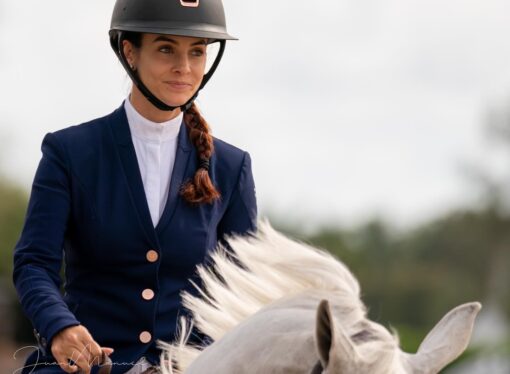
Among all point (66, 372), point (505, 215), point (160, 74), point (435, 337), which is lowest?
point (505, 215)

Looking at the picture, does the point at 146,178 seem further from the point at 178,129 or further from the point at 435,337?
the point at 435,337

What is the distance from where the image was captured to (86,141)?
550 cm

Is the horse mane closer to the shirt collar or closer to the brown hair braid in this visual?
the brown hair braid

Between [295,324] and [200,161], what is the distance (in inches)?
69.2

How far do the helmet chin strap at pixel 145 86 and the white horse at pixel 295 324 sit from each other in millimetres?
1087

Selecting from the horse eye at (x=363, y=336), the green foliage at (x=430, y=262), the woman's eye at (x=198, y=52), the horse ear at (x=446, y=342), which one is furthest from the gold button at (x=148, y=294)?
the green foliage at (x=430, y=262)

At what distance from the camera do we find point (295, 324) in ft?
13.0

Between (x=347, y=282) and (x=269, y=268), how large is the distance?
308 millimetres

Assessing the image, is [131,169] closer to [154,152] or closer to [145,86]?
[154,152]

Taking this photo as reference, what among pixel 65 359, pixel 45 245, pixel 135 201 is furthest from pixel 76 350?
pixel 135 201

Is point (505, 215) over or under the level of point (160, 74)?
under

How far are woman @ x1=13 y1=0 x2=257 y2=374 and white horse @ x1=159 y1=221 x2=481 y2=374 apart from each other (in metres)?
0.71

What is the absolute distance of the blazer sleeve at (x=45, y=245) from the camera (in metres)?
4.98

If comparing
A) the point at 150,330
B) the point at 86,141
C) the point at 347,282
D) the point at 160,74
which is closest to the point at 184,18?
the point at 160,74
